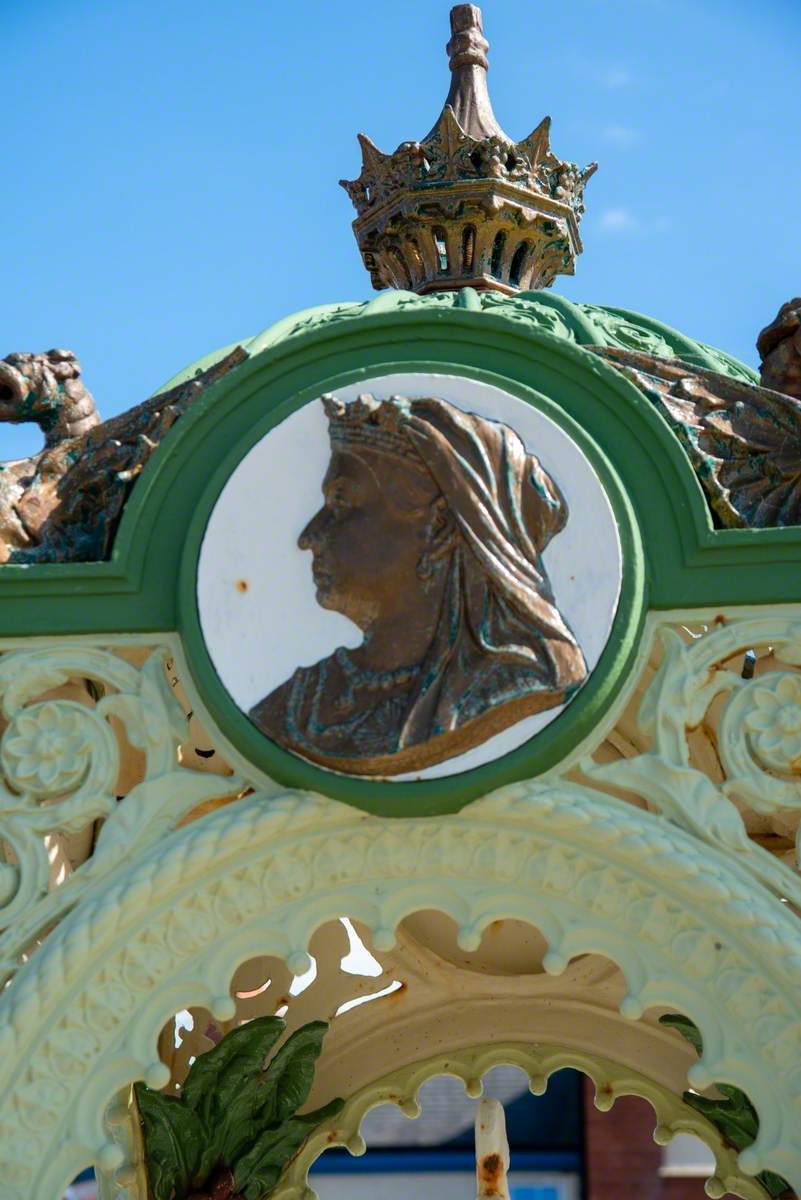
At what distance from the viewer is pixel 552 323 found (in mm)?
8477

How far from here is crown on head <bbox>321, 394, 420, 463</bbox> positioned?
25.6 feet

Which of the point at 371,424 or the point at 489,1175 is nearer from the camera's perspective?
the point at 371,424

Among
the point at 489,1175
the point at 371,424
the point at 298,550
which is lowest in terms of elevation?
the point at 489,1175

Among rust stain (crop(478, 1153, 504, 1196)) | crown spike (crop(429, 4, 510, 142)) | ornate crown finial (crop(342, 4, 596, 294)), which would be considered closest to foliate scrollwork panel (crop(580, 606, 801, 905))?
rust stain (crop(478, 1153, 504, 1196))

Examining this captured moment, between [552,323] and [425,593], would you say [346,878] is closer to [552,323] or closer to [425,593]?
[425,593]

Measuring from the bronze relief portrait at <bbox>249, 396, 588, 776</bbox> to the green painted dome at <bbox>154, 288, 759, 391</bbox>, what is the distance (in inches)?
26.0

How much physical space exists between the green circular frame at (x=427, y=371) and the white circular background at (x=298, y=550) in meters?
0.04

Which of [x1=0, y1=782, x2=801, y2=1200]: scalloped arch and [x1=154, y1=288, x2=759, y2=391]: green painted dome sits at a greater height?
[x1=154, y1=288, x2=759, y2=391]: green painted dome

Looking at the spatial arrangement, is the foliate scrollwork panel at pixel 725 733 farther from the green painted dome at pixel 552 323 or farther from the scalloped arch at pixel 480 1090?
the scalloped arch at pixel 480 1090

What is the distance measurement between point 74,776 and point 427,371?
1.75 meters

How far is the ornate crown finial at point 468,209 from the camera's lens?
10.1 meters

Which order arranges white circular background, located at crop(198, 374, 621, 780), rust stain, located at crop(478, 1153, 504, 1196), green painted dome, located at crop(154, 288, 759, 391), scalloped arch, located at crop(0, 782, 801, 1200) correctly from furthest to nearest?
1. rust stain, located at crop(478, 1153, 504, 1196)
2. green painted dome, located at crop(154, 288, 759, 391)
3. white circular background, located at crop(198, 374, 621, 780)
4. scalloped arch, located at crop(0, 782, 801, 1200)

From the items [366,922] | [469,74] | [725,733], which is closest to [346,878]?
[366,922]

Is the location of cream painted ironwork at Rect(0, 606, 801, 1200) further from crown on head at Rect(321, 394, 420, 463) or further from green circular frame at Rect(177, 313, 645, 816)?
crown on head at Rect(321, 394, 420, 463)
